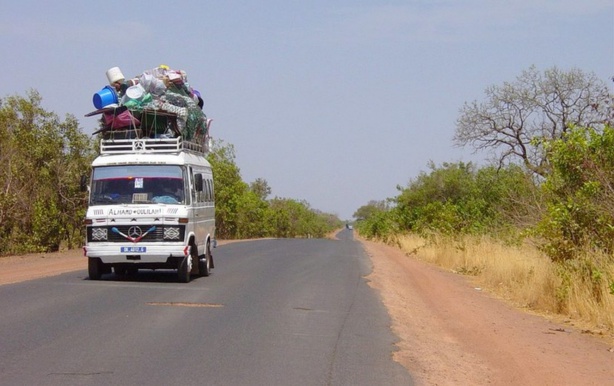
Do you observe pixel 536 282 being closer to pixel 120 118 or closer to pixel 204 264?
pixel 204 264

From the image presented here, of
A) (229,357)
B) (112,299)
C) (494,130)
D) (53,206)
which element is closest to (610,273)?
(229,357)

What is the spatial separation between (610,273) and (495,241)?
13.4 meters

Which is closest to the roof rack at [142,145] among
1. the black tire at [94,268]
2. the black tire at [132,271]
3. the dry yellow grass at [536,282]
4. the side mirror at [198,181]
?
the side mirror at [198,181]

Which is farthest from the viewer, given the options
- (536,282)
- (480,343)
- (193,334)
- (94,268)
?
(94,268)

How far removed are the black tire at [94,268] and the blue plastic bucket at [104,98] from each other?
11.2ft

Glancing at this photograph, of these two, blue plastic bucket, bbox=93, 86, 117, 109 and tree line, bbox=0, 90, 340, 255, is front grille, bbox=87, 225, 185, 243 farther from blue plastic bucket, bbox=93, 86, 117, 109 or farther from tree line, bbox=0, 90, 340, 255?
tree line, bbox=0, 90, 340, 255

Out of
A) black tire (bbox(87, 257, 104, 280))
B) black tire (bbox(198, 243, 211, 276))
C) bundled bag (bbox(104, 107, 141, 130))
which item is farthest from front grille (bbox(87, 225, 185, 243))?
bundled bag (bbox(104, 107, 141, 130))

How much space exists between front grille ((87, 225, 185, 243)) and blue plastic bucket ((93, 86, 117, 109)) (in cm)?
289

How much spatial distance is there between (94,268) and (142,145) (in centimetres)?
291

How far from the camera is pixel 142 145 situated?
711 inches

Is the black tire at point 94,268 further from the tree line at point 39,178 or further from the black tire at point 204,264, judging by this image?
the tree line at point 39,178

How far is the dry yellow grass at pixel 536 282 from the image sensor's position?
13.9m

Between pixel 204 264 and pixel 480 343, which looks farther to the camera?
pixel 204 264

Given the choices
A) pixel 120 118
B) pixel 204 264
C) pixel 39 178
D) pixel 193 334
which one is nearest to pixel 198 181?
pixel 120 118
